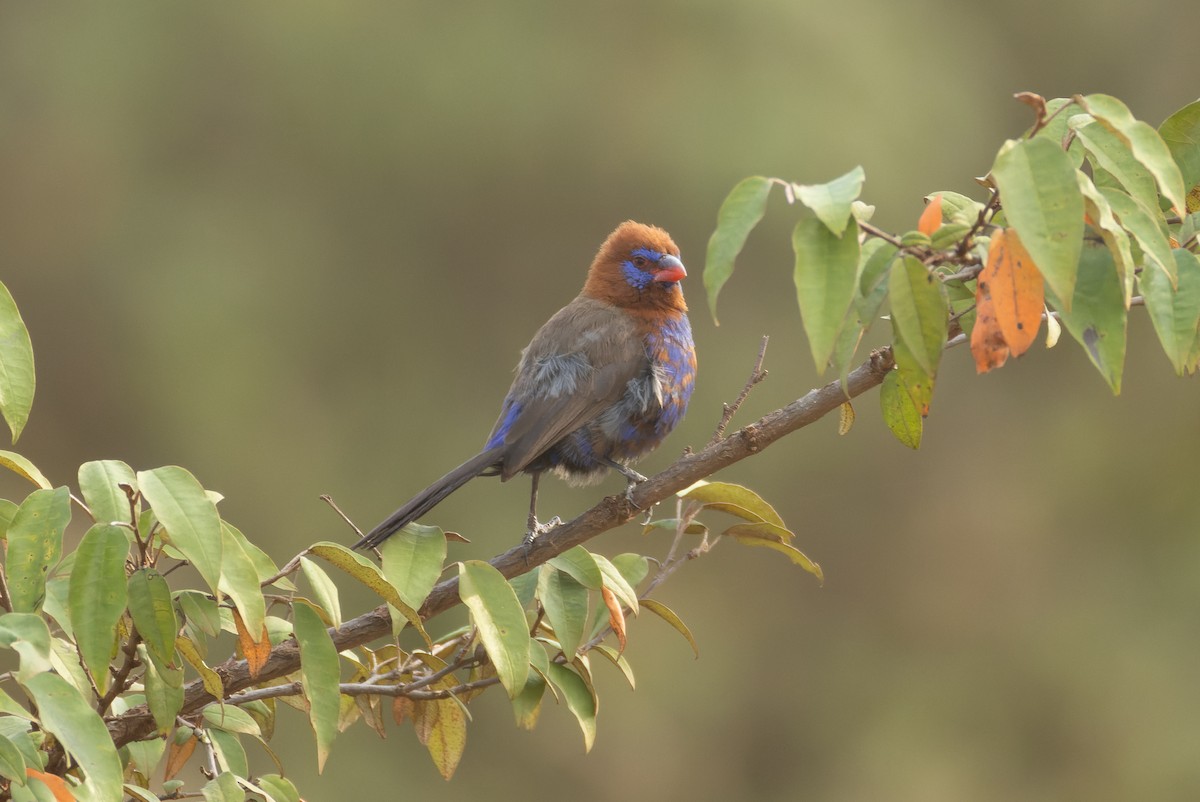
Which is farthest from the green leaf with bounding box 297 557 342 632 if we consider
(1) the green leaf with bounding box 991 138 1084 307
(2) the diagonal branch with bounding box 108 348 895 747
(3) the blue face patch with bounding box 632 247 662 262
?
(3) the blue face patch with bounding box 632 247 662 262

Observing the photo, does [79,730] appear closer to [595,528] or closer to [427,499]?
[595,528]

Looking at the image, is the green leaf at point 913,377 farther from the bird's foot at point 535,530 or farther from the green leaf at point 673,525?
the bird's foot at point 535,530

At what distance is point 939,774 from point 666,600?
2.44 meters

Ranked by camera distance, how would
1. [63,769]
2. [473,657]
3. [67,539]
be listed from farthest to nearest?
1. [67,539]
2. [473,657]
3. [63,769]

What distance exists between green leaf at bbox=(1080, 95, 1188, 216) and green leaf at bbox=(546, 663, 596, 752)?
4.17 ft

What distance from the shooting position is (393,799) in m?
8.57

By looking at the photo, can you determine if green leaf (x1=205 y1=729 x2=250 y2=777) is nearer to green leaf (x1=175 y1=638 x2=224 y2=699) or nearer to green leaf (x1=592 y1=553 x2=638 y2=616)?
green leaf (x1=175 y1=638 x2=224 y2=699)

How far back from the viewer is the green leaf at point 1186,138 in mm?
2182

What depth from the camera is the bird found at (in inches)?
147

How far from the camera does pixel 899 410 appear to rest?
2316 millimetres

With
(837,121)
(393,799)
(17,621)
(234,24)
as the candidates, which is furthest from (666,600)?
(17,621)

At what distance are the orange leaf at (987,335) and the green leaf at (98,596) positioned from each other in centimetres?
117

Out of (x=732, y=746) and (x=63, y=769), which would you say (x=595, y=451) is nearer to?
(x=63, y=769)

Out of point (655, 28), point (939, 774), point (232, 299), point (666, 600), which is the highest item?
point (655, 28)
